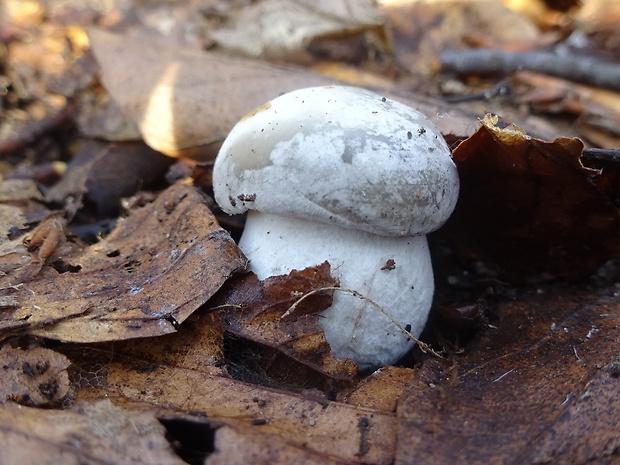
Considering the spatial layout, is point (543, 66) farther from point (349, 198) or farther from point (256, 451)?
point (256, 451)

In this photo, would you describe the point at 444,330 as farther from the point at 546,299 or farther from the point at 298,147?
the point at 298,147

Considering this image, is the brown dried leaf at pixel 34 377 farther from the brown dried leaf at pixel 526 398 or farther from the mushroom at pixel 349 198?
the brown dried leaf at pixel 526 398

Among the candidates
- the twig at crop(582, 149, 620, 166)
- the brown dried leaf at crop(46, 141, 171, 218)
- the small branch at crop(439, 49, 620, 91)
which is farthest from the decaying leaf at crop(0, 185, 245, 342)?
the small branch at crop(439, 49, 620, 91)

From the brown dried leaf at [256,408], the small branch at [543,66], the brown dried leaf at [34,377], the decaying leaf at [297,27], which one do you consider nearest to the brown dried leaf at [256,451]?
the brown dried leaf at [256,408]

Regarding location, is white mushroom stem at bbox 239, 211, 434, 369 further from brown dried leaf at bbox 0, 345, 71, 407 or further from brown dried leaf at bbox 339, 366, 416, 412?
brown dried leaf at bbox 0, 345, 71, 407

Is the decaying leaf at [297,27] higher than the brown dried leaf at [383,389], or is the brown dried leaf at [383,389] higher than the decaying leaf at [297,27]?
the decaying leaf at [297,27]
